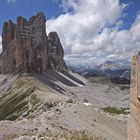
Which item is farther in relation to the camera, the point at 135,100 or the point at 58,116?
the point at 58,116

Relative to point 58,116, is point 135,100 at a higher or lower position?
higher

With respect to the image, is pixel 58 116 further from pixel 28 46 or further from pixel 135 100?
pixel 28 46

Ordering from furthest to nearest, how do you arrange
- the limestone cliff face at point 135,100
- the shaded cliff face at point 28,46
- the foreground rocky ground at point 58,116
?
the shaded cliff face at point 28,46 → the foreground rocky ground at point 58,116 → the limestone cliff face at point 135,100

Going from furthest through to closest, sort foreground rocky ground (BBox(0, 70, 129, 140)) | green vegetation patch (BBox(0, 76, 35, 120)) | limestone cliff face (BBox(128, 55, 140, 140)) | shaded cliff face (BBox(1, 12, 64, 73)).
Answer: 1. shaded cliff face (BBox(1, 12, 64, 73))
2. green vegetation patch (BBox(0, 76, 35, 120))
3. foreground rocky ground (BBox(0, 70, 129, 140))
4. limestone cliff face (BBox(128, 55, 140, 140))

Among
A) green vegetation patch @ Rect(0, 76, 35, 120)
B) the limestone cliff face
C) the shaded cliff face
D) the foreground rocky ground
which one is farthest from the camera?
the shaded cliff face

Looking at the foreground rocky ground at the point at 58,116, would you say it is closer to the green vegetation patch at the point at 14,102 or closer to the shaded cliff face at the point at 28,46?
the green vegetation patch at the point at 14,102

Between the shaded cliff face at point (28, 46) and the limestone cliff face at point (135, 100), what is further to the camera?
the shaded cliff face at point (28, 46)

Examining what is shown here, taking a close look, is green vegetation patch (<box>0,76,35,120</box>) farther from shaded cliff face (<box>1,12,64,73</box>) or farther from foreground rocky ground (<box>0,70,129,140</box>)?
shaded cliff face (<box>1,12,64,73</box>)

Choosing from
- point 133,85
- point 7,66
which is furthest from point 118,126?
point 7,66

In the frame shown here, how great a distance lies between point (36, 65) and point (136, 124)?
178m

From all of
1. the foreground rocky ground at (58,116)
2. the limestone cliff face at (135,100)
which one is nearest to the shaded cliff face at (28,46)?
the foreground rocky ground at (58,116)

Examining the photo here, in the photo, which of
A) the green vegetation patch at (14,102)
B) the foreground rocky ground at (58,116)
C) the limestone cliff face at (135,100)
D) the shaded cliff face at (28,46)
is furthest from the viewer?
the shaded cliff face at (28,46)

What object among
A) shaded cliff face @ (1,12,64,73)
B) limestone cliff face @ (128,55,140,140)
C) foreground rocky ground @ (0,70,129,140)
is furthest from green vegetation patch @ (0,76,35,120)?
limestone cliff face @ (128,55,140,140)

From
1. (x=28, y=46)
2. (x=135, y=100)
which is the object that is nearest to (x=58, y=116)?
(x=135, y=100)
